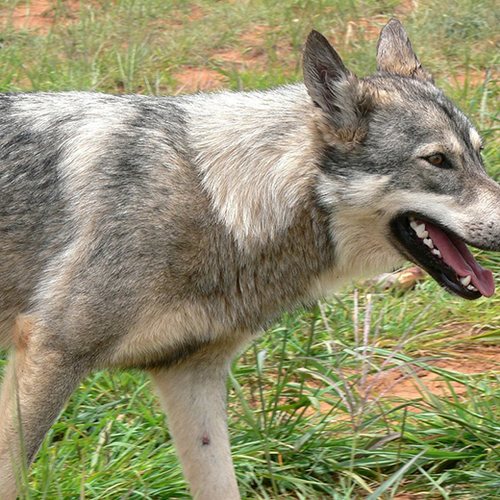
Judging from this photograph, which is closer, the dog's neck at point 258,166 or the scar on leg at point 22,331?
the scar on leg at point 22,331

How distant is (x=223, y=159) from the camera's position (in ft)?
12.4

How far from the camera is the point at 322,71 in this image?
371 cm

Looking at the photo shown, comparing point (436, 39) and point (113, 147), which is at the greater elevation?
point (113, 147)

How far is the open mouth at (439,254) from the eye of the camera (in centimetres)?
372

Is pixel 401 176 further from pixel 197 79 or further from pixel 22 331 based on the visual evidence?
pixel 197 79

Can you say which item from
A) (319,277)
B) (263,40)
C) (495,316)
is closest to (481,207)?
(319,277)

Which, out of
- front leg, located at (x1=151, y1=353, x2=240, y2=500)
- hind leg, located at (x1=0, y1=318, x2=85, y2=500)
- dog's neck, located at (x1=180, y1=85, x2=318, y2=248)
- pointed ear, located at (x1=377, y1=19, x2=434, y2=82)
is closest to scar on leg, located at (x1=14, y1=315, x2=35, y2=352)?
hind leg, located at (x1=0, y1=318, x2=85, y2=500)

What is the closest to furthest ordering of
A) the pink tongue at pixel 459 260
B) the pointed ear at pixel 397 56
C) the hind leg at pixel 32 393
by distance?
the hind leg at pixel 32 393, the pink tongue at pixel 459 260, the pointed ear at pixel 397 56

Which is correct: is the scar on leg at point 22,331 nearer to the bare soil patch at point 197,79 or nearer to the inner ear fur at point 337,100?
the inner ear fur at point 337,100

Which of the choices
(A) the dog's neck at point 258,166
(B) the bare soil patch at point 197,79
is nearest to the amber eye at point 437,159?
(A) the dog's neck at point 258,166

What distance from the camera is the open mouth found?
12.2ft

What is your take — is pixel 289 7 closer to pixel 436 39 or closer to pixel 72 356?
pixel 436 39

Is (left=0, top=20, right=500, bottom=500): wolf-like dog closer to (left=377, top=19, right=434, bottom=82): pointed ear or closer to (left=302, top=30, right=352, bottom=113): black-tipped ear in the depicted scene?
(left=302, top=30, right=352, bottom=113): black-tipped ear

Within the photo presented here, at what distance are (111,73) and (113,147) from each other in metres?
3.60
